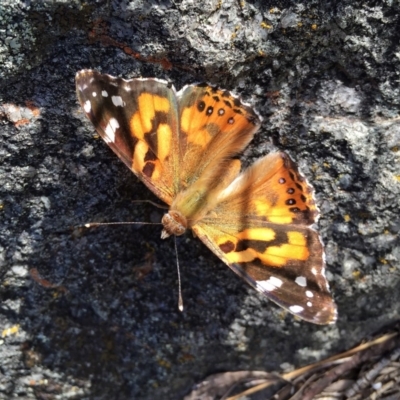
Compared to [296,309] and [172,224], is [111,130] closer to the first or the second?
[172,224]

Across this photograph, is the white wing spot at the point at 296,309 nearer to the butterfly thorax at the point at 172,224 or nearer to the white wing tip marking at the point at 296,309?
the white wing tip marking at the point at 296,309

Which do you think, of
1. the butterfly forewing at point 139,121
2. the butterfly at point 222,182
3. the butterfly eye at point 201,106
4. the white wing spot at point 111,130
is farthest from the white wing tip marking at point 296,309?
the white wing spot at point 111,130

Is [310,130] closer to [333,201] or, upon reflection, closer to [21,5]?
[333,201]

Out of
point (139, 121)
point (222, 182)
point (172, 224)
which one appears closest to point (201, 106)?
point (139, 121)

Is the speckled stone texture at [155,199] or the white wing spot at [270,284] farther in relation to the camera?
the white wing spot at [270,284]

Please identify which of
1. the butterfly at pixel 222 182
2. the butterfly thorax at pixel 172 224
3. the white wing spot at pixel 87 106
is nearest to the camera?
the white wing spot at pixel 87 106

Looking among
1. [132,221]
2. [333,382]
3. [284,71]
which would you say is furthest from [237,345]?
[284,71]
